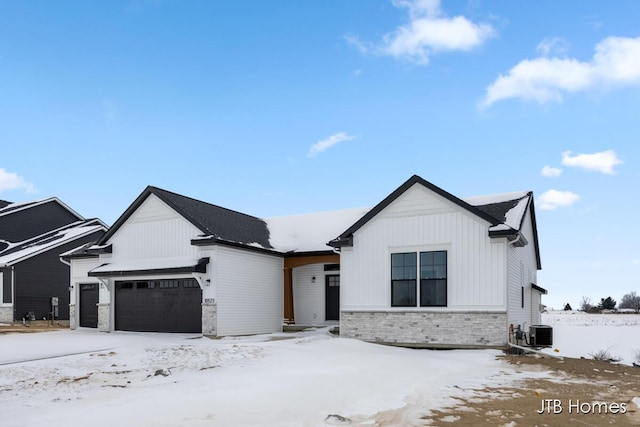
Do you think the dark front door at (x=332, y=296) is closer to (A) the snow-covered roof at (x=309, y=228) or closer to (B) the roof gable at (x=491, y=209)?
(A) the snow-covered roof at (x=309, y=228)

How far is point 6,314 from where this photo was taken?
32.3 m

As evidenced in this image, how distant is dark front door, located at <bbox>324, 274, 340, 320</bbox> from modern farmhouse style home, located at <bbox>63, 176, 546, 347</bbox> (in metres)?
0.05

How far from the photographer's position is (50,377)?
40.1 feet

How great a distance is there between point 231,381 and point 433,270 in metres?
9.27

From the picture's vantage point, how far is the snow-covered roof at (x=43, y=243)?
32.7 meters

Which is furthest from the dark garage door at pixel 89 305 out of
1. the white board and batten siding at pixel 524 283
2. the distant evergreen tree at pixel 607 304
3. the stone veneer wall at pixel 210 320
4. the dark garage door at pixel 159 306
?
the distant evergreen tree at pixel 607 304

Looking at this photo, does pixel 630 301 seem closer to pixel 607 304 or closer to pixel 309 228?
pixel 607 304

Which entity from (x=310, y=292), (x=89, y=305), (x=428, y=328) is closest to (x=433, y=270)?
(x=428, y=328)

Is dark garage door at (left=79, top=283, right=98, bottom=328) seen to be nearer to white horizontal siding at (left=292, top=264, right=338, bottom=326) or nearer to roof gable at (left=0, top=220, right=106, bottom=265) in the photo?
roof gable at (left=0, top=220, right=106, bottom=265)

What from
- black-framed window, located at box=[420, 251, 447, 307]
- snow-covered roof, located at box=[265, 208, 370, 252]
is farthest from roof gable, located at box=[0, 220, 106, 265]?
black-framed window, located at box=[420, 251, 447, 307]

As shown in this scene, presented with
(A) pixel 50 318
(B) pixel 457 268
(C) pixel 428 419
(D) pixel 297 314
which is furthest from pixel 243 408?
(A) pixel 50 318

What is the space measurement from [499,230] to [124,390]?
465 inches

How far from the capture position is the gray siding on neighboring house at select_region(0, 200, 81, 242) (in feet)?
122

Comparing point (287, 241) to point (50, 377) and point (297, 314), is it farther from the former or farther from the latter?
point (50, 377)
